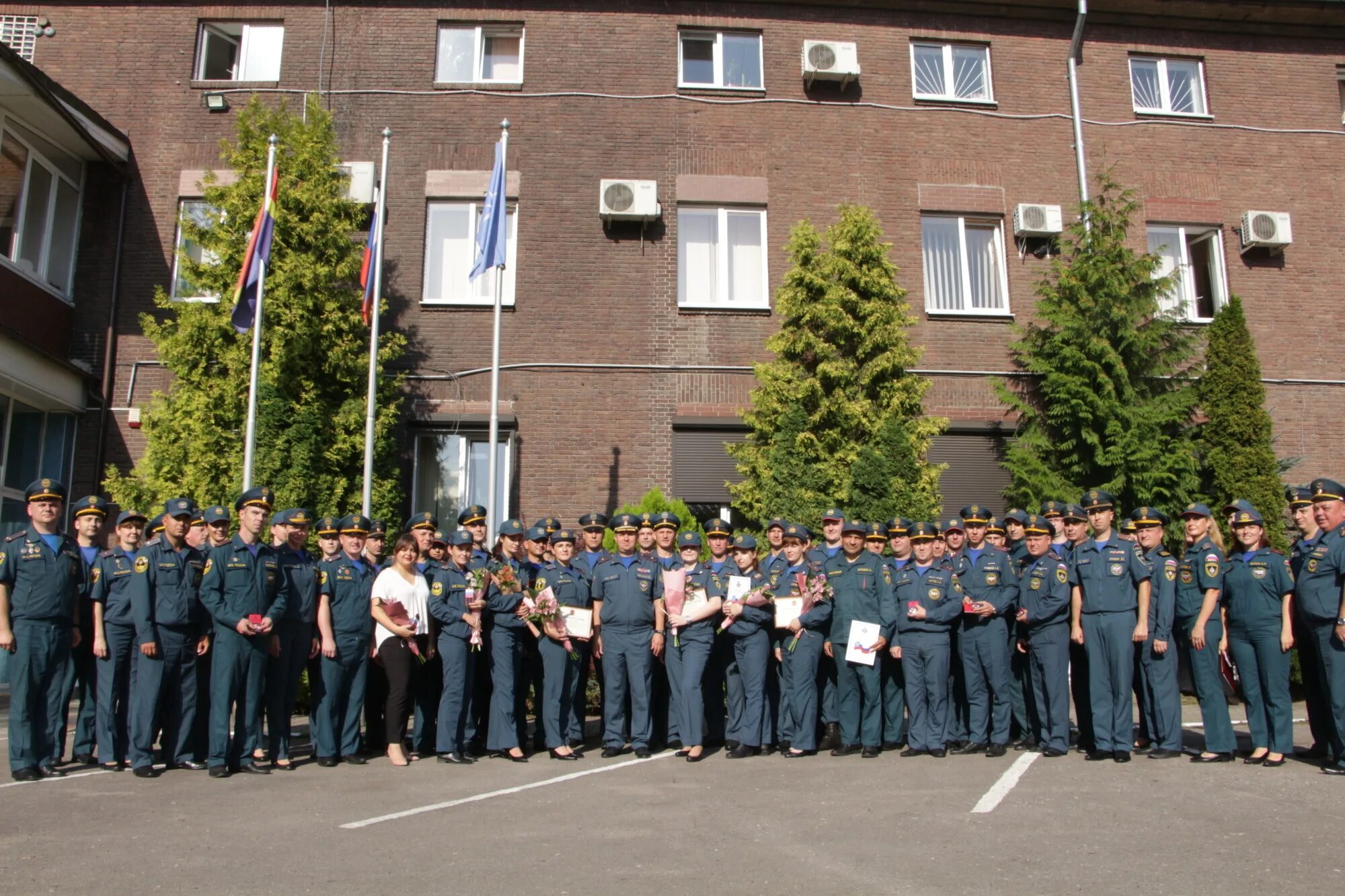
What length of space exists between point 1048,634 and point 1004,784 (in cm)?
189

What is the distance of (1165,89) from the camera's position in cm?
1794

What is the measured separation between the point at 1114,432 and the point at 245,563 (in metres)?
11.2

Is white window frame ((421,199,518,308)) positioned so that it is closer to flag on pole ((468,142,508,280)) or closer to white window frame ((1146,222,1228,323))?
flag on pole ((468,142,508,280))

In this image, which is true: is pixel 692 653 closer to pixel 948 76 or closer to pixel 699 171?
pixel 699 171

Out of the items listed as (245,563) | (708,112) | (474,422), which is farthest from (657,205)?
(245,563)

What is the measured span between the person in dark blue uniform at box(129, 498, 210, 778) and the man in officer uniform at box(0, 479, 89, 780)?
0.55 meters

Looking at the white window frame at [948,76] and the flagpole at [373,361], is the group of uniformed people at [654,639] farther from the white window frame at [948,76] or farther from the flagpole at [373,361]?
the white window frame at [948,76]

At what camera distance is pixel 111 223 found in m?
16.0

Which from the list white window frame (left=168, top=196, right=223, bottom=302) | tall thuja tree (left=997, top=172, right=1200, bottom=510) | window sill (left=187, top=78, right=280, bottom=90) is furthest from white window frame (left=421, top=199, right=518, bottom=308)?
tall thuja tree (left=997, top=172, right=1200, bottom=510)

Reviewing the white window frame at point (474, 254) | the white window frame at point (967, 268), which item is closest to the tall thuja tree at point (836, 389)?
the white window frame at point (967, 268)

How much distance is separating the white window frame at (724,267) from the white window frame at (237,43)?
6752 mm

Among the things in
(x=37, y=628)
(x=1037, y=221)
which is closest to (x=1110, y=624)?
(x=37, y=628)

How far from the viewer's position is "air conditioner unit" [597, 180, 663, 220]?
1584cm

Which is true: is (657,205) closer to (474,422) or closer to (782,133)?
(782,133)
